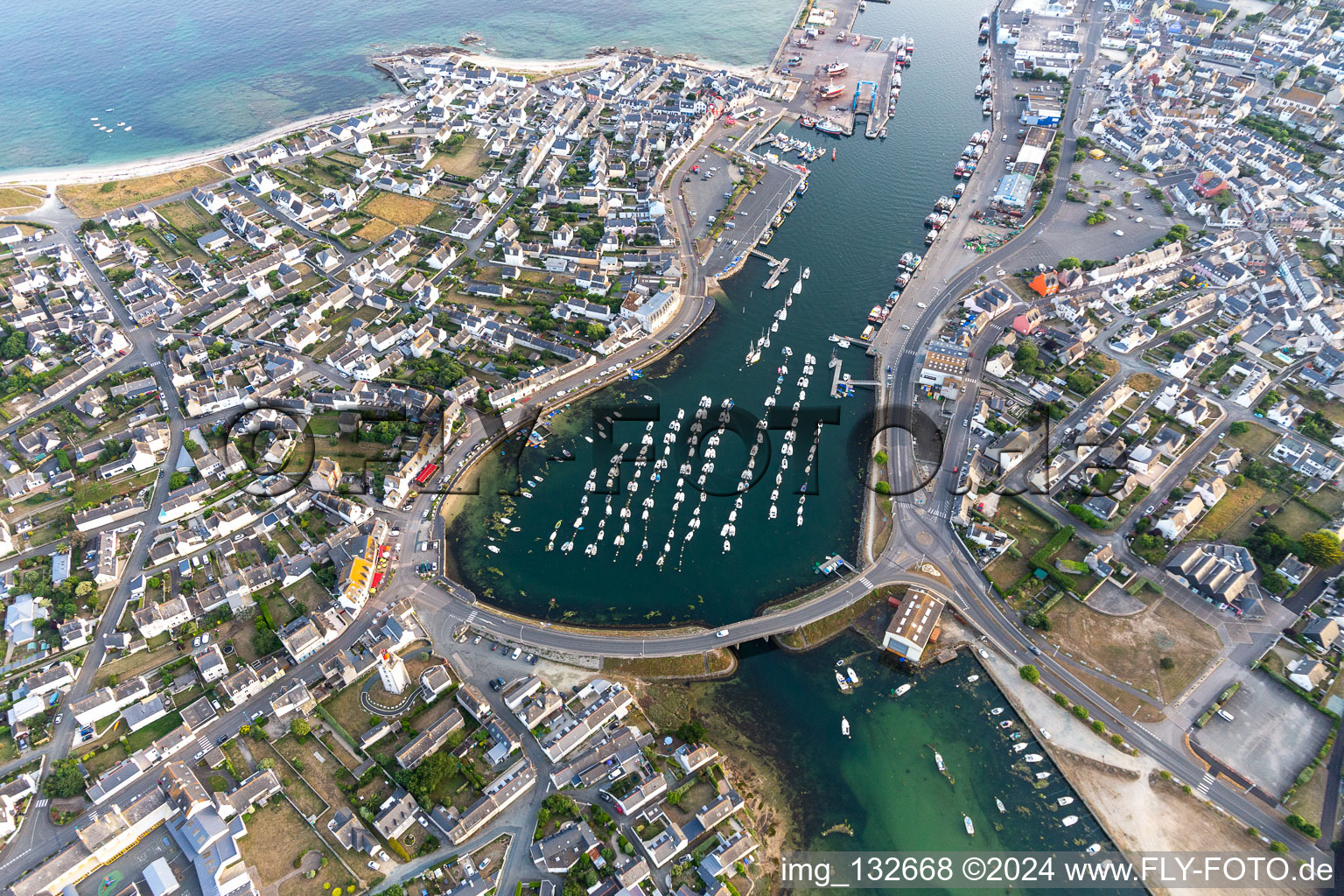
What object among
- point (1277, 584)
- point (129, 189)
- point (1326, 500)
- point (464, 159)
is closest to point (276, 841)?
point (1277, 584)

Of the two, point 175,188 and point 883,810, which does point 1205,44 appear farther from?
point 175,188

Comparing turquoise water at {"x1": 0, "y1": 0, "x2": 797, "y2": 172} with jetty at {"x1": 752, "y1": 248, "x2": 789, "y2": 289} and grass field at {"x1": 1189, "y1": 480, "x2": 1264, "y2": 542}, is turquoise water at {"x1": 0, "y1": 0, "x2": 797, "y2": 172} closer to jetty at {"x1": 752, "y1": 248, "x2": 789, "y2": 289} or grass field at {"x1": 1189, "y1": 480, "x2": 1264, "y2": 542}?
jetty at {"x1": 752, "y1": 248, "x2": 789, "y2": 289}

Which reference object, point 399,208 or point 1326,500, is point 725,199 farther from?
point 1326,500

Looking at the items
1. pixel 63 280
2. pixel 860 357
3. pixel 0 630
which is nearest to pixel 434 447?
pixel 0 630

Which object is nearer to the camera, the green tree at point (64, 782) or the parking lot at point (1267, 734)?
the green tree at point (64, 782)

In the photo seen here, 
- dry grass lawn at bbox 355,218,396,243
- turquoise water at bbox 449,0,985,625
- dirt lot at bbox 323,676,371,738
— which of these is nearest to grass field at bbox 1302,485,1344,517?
turquoise water at bbox 449,0,985,625

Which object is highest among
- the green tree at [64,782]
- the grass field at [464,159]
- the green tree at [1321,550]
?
the grass field at [464,159]

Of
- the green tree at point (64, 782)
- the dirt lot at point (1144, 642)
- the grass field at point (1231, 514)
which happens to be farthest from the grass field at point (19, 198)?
the grass field at point (1231, 514)

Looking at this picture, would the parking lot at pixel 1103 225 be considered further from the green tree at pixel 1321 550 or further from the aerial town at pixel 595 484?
the green tree at pixel 1321 550
